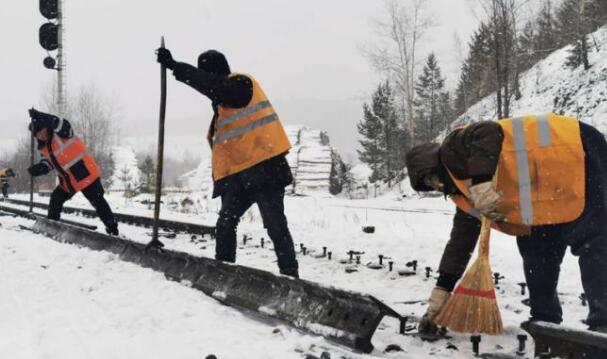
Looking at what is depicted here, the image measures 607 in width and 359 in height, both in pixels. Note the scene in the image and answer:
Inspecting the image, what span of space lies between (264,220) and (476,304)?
1.68 meters

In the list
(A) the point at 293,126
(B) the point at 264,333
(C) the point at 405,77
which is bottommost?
(B) the point at 264,333

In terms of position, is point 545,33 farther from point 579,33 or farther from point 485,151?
point 485,151

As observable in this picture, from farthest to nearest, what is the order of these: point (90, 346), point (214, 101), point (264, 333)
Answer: point (214, 101) → point (264, 333) → point (90, 346)

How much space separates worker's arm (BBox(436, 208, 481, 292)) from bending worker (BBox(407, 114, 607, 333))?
0.71 ft

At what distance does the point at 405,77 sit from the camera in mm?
29734

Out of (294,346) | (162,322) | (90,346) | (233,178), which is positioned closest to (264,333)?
(294,346)

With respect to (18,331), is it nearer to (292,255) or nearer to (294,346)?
(294,346)

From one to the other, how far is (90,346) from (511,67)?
32.1 meters

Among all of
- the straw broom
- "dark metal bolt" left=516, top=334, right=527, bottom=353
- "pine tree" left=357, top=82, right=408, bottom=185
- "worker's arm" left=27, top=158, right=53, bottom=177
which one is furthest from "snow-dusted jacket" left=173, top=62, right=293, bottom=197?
"pine tree" left=357, top=82, right=408, bottom=185

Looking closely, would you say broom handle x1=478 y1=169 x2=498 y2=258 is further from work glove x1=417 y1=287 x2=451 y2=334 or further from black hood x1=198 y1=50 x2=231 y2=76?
black hood x1=198 y1=50 x2=231 y2=76

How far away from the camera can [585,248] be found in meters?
2.74

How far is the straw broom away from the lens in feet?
9.68

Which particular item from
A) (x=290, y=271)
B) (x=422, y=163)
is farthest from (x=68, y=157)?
(x=422, y=163)

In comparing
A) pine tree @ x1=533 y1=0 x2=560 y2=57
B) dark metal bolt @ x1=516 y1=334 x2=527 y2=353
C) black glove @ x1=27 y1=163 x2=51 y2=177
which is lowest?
dark metal bolt @ x1=516 y1=334 x2=527 y2=353
